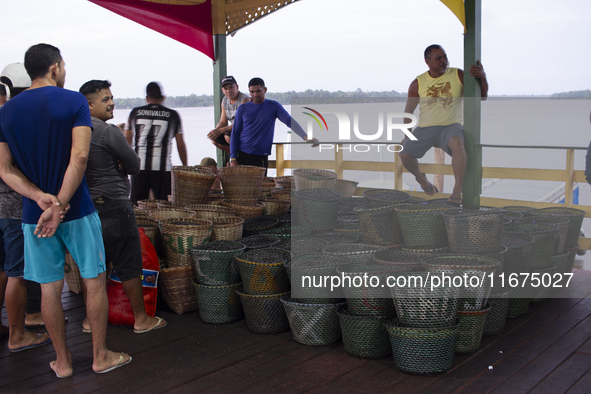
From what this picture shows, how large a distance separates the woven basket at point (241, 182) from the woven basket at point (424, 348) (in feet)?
8.41

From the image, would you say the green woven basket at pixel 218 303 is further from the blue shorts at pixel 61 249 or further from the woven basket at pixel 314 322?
the blue shorts at pixel 61 249

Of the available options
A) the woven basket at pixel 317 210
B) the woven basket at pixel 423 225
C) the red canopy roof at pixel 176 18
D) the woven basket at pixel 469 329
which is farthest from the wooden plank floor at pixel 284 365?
the red canopy roof at pixel 176 18

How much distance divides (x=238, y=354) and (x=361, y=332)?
0.77 metres

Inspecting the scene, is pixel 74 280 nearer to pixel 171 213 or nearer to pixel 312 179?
pixel 171 213

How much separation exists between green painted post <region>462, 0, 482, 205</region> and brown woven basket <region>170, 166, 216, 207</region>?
250 centimetres

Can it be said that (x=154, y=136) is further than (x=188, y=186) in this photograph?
Yes

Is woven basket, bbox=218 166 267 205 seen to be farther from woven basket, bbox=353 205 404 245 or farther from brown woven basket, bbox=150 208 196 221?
woven basket, bbox=353 205 404 245

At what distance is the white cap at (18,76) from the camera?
324cm

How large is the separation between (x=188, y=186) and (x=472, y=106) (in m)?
2.80

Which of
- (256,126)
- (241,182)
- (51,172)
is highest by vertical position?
(256,126)

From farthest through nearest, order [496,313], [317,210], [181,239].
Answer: [317,210], [181,239], [496,313]

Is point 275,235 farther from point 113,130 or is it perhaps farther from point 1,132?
point 1,132

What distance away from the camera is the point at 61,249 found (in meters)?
2.66

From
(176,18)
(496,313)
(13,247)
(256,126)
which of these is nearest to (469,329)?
(496,313)
